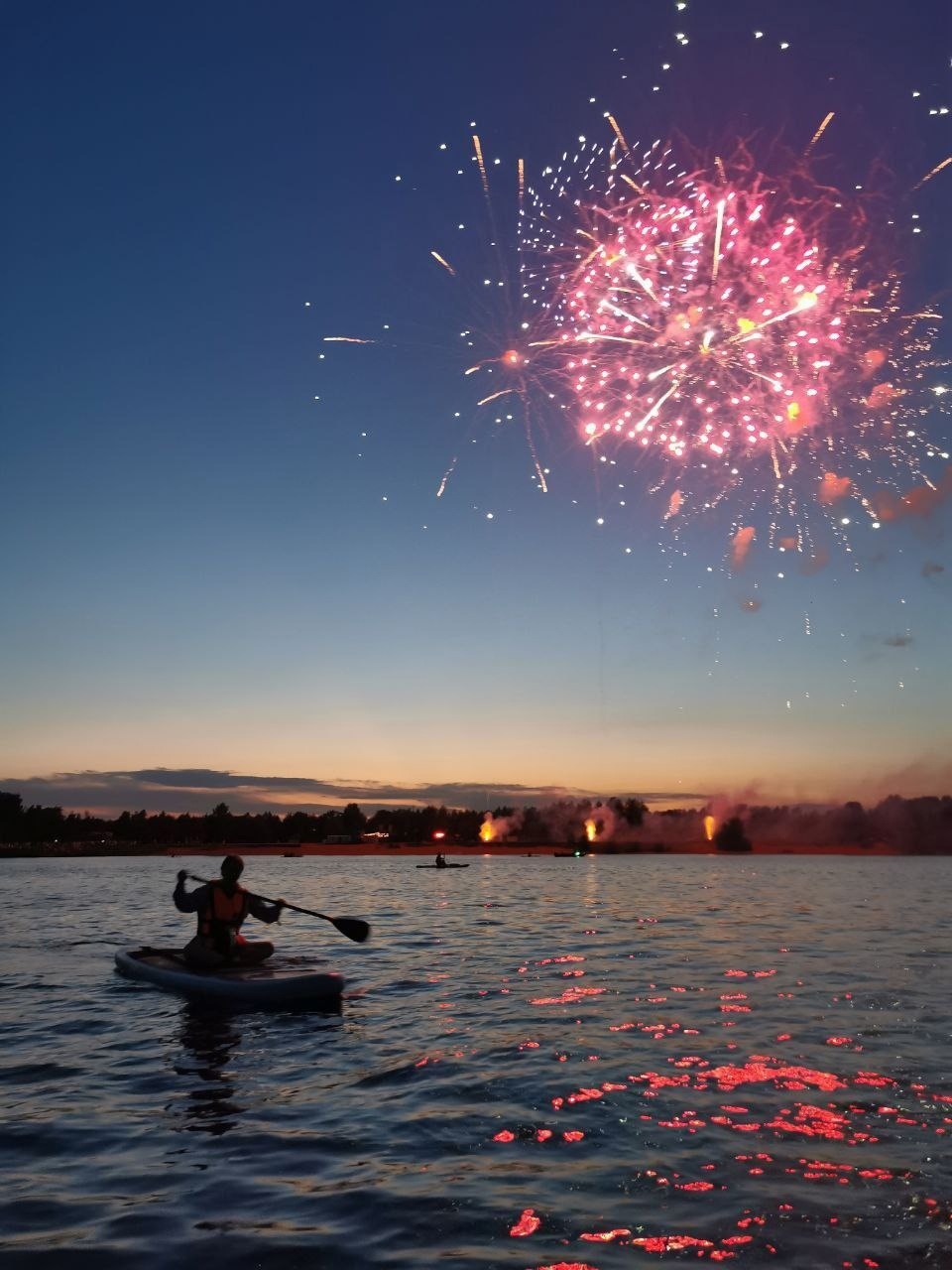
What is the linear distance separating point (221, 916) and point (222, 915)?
0.04 metres

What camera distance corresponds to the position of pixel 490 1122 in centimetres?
980

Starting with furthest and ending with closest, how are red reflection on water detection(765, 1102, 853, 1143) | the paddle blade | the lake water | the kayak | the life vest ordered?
the paddle blade
the life vest
the kayak
red reflection on water detection(765, 1102, 853, 1143)
the lake water

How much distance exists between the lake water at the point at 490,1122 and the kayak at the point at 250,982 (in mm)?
411

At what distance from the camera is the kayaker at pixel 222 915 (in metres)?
18.5

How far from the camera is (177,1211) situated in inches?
291

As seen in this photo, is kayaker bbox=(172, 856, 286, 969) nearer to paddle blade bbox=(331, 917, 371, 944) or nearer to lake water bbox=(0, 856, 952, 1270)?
lake water bbox=(0, 856, 952, 1270)

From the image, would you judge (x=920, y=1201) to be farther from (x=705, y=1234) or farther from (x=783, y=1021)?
(x=783, y=1021)

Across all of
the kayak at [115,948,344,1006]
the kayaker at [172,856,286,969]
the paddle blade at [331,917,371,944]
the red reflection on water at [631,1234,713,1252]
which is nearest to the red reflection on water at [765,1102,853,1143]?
the red reflection on water at [631,1234,713,1252]

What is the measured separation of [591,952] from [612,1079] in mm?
15036

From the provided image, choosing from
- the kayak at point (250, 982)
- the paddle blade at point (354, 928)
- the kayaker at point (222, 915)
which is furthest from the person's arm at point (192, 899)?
the paddle blade at point (354, 928)

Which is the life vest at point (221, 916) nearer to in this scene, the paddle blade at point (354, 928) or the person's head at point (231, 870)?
the person's head at point (231, 870)

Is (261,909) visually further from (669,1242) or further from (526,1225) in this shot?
(669,1242)

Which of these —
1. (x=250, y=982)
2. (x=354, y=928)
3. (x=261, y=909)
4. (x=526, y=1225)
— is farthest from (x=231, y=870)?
(x=526, y=1225)

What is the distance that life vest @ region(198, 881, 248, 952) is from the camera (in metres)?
18.6
